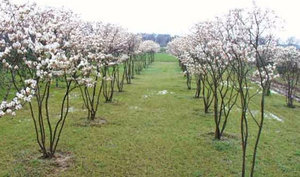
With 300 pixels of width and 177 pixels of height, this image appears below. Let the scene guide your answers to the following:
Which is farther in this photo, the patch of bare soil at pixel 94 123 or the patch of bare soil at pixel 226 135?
the patch of bare soil at pixel 94 123

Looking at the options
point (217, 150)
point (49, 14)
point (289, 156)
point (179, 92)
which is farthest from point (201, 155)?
point (179, 92)

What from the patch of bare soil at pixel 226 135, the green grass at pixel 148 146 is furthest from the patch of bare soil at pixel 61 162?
the patch of bare soil at pixel 226 135

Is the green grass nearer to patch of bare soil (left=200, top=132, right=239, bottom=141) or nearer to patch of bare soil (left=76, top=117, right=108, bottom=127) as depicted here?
patch of bare soil (left=200, top=132, right=239, bottom=141)

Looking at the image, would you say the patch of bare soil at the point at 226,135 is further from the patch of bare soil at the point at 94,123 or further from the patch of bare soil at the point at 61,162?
the patch of bare soil at the point at 61,162

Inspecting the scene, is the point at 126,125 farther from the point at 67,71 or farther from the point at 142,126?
the point at 67,71

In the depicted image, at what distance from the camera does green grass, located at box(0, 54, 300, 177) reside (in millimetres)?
9547

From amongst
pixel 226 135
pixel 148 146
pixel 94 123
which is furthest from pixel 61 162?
pixel 226 135

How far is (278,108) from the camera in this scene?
22500mm

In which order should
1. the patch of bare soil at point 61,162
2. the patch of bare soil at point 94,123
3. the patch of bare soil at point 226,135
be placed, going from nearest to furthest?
1. the patch of bare soil at point 61,162
2. the patch of bare soil at point 226,135
3. the patch of bare soil at point 94,123

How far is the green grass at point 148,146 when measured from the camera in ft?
31.3

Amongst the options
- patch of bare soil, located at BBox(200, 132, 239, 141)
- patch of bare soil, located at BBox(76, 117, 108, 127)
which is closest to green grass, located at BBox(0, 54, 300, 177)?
patch of bare soil, located at BBox(200, 132, 239, 141)

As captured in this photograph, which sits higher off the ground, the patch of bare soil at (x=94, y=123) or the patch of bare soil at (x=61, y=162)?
the patch of bare soil at (x=94, y=123)

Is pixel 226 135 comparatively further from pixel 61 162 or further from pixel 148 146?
pixel 61 162

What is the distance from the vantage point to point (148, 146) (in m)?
11.7
